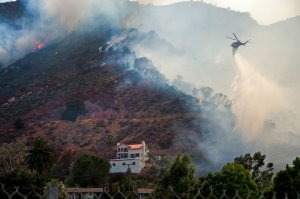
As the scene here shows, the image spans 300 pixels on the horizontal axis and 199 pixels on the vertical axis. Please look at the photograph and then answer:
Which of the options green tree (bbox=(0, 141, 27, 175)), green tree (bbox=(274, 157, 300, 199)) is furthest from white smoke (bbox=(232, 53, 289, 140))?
green tree (bbox=(274, 157, 300, 199))

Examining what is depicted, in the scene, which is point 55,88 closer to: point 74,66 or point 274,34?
point 74,66

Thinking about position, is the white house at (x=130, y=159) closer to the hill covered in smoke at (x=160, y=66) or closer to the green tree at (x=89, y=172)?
the hill covered in smoke at (x=160, y=66)

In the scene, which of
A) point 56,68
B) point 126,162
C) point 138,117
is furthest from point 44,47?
point 126,162

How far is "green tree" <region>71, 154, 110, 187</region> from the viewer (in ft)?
173

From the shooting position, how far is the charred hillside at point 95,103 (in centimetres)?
8200

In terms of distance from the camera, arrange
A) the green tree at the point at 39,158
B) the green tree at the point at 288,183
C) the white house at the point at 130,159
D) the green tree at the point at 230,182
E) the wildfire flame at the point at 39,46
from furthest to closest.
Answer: the wildfire flame at the point at 39,46, the white house at the point at 130,159, the green tree at the point at 39,158, the green tree at the point at 230,182, the green tree at the point at 288,183

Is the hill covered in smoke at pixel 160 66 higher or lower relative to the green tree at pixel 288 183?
higher

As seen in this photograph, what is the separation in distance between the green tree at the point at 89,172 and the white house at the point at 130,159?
1346cm

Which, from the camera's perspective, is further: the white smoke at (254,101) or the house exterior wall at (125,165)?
the white smoke at (254,101)

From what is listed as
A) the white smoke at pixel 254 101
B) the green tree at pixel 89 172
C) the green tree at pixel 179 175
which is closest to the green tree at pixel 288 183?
the green tree at pixel 179 175

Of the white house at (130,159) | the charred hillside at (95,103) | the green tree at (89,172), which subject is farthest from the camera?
the charred hillside at (95,103)

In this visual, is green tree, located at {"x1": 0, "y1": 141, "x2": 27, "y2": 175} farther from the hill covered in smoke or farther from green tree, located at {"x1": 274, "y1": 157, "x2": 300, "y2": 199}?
green tree, located at {"x1": 274, "y1": 157, "x2": 300, "y2": 199}

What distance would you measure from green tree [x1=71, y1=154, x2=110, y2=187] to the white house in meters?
13.5

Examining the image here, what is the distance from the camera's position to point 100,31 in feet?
507
